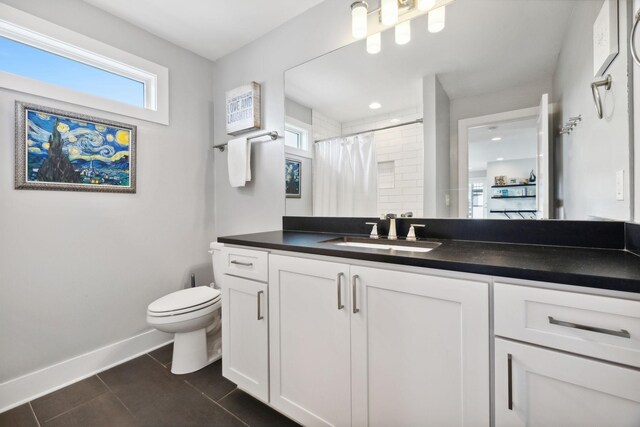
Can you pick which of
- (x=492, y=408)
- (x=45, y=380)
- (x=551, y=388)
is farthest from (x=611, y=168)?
(x=45, y=380)

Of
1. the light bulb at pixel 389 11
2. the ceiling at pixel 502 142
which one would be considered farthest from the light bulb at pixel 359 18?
the ceiling at pixel 502 142

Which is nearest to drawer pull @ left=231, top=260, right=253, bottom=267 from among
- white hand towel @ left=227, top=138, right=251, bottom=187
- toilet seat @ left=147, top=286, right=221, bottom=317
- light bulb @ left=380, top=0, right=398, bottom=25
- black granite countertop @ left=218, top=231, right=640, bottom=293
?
black granite countertop @ left=218, top=231, right=640, bottom=293

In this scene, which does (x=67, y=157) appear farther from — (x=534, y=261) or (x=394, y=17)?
(x=534, y=261)

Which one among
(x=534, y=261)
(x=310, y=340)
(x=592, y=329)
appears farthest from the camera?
(x=310, y=340)

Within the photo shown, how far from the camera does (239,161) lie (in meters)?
2.21

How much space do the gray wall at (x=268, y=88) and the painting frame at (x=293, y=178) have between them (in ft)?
0.17

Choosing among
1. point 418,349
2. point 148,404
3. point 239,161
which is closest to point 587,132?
point 418,349

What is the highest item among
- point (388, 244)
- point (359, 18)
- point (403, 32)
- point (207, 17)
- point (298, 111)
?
point (207, 17)

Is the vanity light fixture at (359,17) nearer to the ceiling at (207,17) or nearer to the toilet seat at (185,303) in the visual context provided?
the ceiling at (207,17)

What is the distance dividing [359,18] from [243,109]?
1.09 meters

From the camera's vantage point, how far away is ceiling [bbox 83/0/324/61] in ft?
5.98

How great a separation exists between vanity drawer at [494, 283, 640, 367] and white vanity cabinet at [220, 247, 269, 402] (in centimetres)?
98

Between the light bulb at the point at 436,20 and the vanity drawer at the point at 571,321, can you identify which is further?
the light bulb at the point at 436,20

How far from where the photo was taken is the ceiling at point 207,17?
5.98 feet
